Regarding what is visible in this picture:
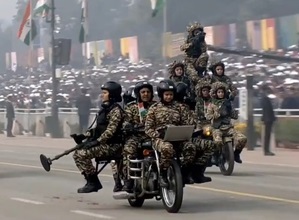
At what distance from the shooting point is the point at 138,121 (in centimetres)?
1328

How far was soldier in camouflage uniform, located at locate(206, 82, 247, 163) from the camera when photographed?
18.6 metres

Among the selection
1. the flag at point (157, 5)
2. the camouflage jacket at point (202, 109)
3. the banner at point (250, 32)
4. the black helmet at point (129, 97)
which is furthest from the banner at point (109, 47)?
the black helmet at point (129, 97)

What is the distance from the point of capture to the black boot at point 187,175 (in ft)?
42.8

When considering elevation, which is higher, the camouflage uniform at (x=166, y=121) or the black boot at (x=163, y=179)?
the camouflage uniform at (x=166, y=121)

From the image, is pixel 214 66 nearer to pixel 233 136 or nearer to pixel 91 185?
pixel 233 136

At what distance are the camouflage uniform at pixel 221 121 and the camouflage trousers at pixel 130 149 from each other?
217 inches

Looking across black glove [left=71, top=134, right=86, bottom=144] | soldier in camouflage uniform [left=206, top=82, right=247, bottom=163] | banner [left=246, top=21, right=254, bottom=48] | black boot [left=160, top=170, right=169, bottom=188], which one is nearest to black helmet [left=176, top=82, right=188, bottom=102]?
black boot [left=160, top=170, right=169, bottom=188]

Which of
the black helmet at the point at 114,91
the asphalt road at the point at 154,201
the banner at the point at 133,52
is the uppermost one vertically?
the banner at the point at 133,52

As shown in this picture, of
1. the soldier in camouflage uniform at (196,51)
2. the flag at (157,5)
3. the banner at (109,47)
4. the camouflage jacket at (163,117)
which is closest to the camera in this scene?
the camouflage jacket at (163,117)

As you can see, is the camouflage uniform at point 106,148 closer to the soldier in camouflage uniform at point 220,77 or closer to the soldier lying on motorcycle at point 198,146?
the soldier lying on motorcycle at point 198,146

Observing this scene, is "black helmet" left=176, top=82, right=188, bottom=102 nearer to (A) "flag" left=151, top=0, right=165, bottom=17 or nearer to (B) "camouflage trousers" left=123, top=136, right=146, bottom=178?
(B) "camouflage trousers" left=123, top=136, right=146, bottom=178

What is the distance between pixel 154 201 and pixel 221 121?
16.0 feet

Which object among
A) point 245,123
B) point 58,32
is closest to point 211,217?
point 245,123

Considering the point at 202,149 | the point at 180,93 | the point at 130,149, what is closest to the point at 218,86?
the point at 180,93
